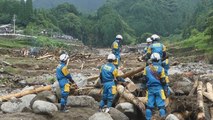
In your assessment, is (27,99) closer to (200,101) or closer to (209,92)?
(200,101)

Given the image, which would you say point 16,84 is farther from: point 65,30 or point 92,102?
point 65,30

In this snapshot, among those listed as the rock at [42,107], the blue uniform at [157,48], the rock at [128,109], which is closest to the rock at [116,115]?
the rock at [128,109]

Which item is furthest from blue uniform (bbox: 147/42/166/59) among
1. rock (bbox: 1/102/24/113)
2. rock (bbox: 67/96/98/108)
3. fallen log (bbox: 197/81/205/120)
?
rock (bbox: 1/102/24/113)

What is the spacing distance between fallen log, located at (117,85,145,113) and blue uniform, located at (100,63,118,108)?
2.00 ft

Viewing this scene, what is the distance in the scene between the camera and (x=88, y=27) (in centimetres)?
15525

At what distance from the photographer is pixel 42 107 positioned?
42.5 feet

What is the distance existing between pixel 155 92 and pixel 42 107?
3.47m

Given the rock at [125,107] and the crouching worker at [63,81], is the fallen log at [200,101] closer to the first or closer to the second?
the rock at [125,107]

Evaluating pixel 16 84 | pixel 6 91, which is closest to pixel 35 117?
pixel 6 91

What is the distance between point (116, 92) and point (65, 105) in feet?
5.87

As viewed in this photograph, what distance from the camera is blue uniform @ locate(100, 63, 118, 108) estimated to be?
13328mm

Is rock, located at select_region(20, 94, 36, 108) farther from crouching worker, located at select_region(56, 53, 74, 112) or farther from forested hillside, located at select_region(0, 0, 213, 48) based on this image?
forested hillside, located at select_region(0, 0, 213, 48)

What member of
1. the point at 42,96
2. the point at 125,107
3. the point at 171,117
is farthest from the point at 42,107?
the point at 171,117

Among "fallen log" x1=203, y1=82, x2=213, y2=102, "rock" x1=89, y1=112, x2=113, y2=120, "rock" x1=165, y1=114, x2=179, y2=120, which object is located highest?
"fallen log" x1=203, y1=82, x2=213, y2=102
